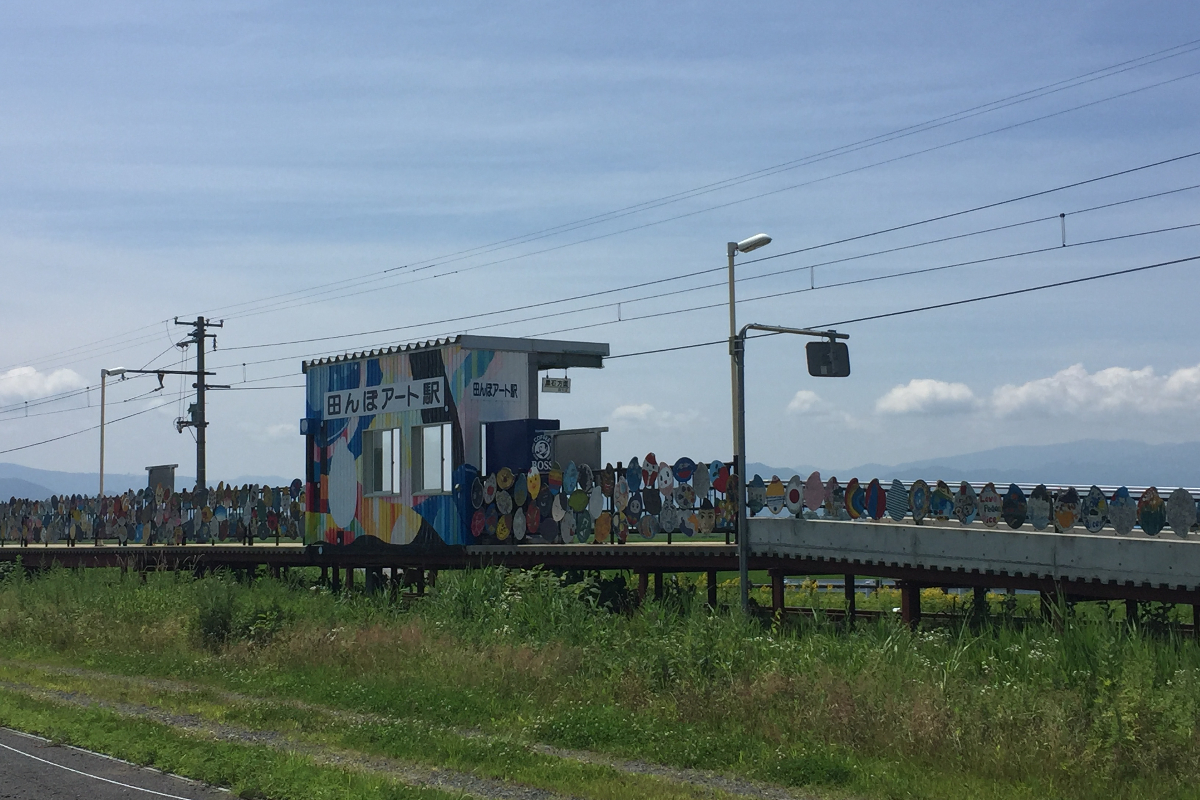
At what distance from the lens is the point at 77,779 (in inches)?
439

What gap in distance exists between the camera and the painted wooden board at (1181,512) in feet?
47.1

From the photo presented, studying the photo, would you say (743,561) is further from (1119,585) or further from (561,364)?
(561,364)

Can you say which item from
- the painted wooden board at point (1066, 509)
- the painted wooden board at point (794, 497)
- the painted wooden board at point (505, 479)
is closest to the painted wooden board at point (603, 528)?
the painted wooden board at point (505, 479)

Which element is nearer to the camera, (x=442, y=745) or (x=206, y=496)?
(x=442, y=745)

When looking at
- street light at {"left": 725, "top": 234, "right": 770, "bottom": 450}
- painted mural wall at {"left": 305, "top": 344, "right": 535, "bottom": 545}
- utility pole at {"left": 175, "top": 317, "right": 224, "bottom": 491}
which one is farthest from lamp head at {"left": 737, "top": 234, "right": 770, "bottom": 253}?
utility pole at {"left": 175, "top": 317, "right": 224, "bottom": 491}

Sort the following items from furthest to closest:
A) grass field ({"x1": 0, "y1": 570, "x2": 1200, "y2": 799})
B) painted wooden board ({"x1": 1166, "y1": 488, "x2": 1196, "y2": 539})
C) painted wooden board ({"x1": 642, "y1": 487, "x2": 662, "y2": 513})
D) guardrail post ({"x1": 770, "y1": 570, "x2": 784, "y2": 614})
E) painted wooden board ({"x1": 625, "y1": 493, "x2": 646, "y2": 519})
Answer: painted wooden board ({"x1": 625, "y1": 493, "x2": 646, "y2": 519}), painted wooden board ({"x1": 642, "y1": 487, "x2": 662, "y2": 513}), guardrail post ({"x1": 770, "y1": 570, "x2": 784, "y2": 614}), painted wooden board ({"x1": 1166, "y1": 488, "x2": 1196, "y2": 539}), grass field ({"x1": 0, "y1": 570, "x2": 1200, "y2": 799})

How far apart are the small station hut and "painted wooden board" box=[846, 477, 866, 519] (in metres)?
6.95

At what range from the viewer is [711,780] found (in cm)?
1091

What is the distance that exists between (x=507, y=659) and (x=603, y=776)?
17.0ft

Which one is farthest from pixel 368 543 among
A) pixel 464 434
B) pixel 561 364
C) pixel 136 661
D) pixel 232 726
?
pixel 232 726

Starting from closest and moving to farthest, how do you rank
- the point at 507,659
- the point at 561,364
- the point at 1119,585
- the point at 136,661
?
the point at 1119,585 → the point at 507,659 → the point at 136,661 → the point at 561,364

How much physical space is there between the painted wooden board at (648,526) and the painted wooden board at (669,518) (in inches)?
5.0

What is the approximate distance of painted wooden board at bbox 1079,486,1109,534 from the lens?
15.1m

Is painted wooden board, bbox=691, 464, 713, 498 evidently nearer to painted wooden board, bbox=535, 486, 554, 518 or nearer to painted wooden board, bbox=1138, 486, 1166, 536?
painted wooden board, bbox=535, 486, 554, 518
